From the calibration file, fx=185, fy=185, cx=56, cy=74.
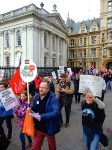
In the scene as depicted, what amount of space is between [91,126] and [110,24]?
4304 centimetres

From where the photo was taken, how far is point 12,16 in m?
33.3

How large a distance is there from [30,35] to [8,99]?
28.4 metres

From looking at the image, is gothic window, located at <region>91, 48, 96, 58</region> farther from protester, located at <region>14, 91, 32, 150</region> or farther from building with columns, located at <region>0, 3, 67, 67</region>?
protester, located at <region>14, 91, 32, 150</region>

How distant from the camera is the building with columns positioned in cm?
3191

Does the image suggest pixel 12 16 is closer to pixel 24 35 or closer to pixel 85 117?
pixel 24 35

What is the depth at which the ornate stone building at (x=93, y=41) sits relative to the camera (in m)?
43.1

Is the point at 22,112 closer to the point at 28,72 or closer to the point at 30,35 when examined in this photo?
the point at 28,72

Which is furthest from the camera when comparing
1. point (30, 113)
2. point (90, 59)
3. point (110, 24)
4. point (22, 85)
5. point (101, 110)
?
point (90, 59)

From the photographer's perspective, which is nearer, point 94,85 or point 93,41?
point 94,85

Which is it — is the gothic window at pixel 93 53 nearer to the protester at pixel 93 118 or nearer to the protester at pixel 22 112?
the protester at pixel 22 112

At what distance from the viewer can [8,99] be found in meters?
4.47

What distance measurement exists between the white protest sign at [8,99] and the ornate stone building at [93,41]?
40.4 m

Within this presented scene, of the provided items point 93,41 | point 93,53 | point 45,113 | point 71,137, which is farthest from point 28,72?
point 93,41

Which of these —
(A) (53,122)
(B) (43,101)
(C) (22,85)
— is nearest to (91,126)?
(A) (53,122)
